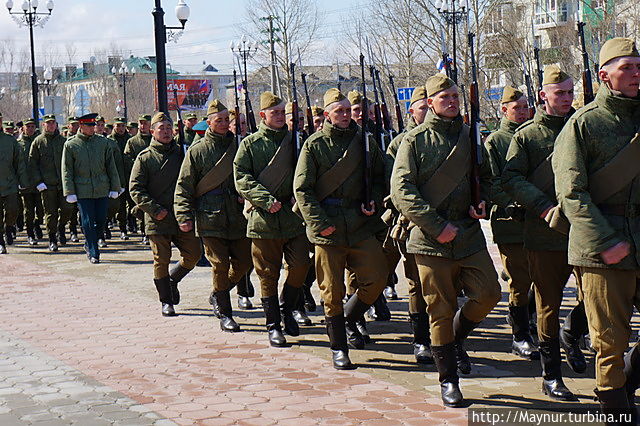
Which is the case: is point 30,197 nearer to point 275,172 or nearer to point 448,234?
point 275,172

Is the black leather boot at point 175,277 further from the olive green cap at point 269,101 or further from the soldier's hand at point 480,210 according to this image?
the soldier's hand at point 480,210

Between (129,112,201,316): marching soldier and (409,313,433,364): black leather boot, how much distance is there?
3.30 metres

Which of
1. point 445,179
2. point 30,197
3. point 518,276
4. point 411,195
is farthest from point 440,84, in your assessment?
point 30,197

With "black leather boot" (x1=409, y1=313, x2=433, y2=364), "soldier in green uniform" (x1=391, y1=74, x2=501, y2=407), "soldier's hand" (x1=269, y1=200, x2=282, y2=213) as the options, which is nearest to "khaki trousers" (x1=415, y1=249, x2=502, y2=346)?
"soldier in green uniform" (x1=391, y1=74, x2=501, y2=407)

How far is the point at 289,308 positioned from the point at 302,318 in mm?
801

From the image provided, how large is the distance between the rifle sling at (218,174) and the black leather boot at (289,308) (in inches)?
52.8

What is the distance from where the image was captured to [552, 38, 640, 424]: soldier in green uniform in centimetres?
592

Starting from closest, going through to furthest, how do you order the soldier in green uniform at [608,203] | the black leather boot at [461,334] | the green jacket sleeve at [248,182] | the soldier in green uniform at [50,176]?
the soldier in green uniform at [608,203], the black leather boot at [461,334], the green jacket sleeve at [248,182], the soldier in green uniform at [50,176]

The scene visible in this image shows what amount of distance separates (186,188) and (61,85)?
118721 mm

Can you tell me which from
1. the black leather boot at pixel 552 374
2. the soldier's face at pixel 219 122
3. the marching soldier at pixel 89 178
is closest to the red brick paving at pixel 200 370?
the black leather boot at pixel 552 374

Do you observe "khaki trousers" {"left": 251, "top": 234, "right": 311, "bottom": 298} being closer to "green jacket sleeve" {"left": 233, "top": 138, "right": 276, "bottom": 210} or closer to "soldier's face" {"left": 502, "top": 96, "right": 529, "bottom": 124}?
"green jacket sleeve" {"left": 233, "top": 138, "right": 276, "bottom": 210}

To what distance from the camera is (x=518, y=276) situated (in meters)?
8.66

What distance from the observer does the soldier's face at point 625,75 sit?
5.98 metres

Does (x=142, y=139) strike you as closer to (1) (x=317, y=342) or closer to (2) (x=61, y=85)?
(1) (x=317, y=342)
